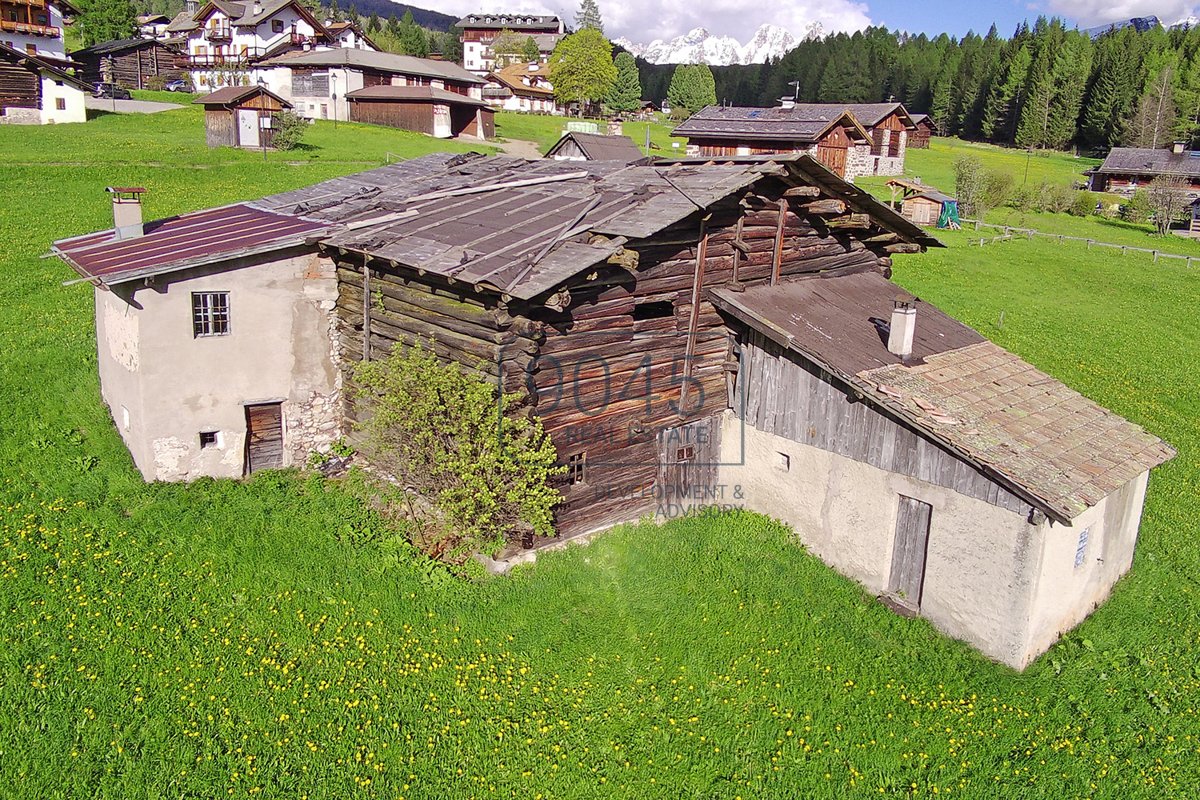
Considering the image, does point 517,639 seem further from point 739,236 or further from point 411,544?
point 739,236

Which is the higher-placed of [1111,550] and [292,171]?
[292,171]

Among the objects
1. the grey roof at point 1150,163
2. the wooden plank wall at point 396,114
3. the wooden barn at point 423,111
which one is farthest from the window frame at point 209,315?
the grey roof at point 1150,163

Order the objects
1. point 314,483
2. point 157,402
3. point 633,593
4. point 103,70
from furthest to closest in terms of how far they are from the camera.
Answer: point 103,70 < point 314,483 < point 157,402 < point 633,593

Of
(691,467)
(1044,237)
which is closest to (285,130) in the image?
(691,467)

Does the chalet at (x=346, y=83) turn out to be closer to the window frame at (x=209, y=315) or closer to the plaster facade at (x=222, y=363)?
the plaster facade at (x=222, y=363)

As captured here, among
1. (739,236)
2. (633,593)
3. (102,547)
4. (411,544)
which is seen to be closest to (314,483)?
(411,544)

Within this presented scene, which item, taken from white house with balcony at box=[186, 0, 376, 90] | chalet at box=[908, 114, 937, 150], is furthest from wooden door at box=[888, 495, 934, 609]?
chalet at box=[908, 114, 937, 150]

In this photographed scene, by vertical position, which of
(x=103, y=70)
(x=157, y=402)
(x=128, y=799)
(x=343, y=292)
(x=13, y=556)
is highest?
(x=103, y=70)

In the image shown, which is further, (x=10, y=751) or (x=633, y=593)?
(x=633, y=593)

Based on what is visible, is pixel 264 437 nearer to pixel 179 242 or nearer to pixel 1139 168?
pixel 179 242
